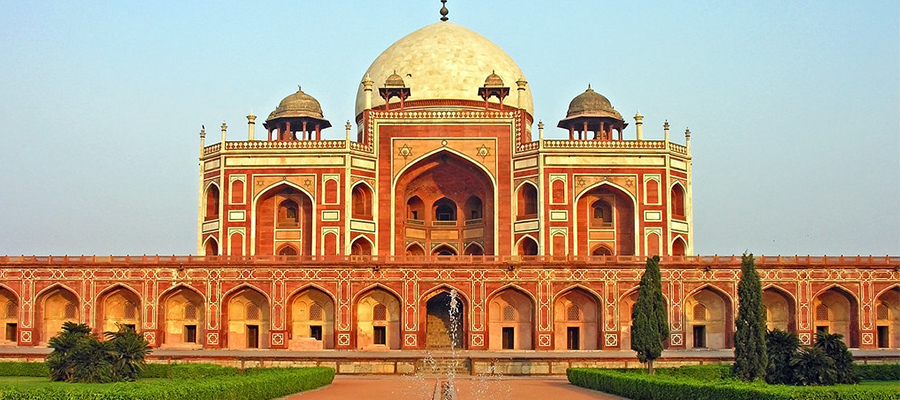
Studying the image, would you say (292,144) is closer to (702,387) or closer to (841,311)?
(841,311)

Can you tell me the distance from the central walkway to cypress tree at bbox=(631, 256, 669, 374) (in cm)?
194

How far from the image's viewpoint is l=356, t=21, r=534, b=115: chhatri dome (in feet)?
142

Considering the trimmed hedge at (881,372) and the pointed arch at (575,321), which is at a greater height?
the pointed arch at (575,321)

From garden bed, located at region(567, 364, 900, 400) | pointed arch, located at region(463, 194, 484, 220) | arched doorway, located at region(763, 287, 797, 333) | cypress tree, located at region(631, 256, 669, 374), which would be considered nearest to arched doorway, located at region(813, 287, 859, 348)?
arched doorway, located at region(763, 287, 797, 333)

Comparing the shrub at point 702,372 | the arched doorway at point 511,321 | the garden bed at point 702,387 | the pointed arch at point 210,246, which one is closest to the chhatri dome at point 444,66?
the pointed arch at point 210,246

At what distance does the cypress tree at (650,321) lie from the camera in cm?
2598

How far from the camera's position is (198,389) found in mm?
19109

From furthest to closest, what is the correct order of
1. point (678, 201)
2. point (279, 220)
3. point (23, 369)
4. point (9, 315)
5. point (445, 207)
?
point (445, 207)
point (678, 201)
point (279, 220)
point (9, 315)
point (23, 369)

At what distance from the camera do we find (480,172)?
40.2 m

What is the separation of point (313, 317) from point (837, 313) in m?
16.1

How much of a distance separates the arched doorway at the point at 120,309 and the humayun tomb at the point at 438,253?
7 centimetres

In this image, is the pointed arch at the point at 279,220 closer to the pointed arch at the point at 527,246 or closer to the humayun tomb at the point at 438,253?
the humayun tomb at the point at 438,253

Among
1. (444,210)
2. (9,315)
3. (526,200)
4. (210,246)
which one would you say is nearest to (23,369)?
(9,315)

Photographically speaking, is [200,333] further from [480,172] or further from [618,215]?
[618,215]
